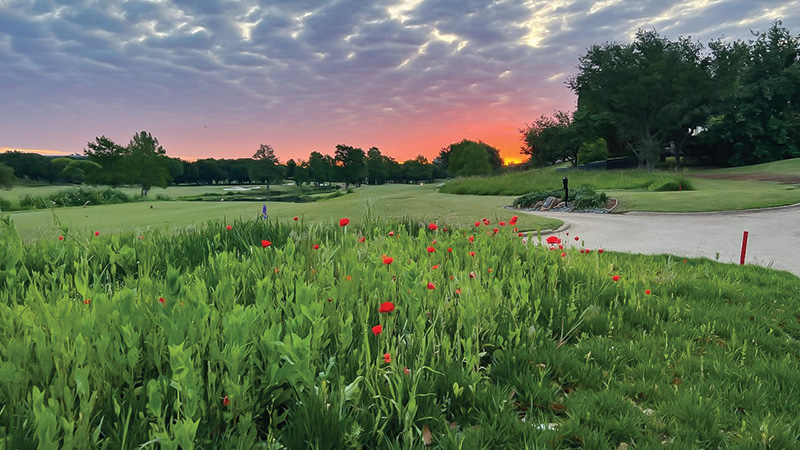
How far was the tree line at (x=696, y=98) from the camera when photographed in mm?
44438

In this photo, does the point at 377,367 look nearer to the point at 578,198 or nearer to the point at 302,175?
the point at 578,198

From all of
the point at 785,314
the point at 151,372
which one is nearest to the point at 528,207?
the point at 785,314

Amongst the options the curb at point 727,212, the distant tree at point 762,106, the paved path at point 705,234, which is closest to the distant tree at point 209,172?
the distant tree at point 762,106

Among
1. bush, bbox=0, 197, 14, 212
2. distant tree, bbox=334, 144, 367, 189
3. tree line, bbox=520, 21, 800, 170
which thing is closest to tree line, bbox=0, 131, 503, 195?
distant tree, bbox=334, 144, 367, 189

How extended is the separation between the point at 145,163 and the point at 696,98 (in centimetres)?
6897

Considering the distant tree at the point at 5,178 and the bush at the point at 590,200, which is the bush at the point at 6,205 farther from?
the bush at the point at 590,200

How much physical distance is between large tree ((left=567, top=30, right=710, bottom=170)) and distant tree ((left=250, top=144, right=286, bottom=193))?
6497 centimetres

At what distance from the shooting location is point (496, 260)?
16.1 feet

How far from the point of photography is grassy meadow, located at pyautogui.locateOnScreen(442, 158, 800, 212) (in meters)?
18.2

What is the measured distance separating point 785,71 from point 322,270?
69.4m

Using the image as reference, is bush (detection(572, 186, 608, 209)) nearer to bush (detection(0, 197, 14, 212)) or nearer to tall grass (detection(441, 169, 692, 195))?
tall grass (detection(441, 169, 692, 195))

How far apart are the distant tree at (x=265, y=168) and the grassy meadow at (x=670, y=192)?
6270 cm

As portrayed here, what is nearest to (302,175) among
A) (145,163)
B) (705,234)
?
(145,163)

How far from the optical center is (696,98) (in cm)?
4428
